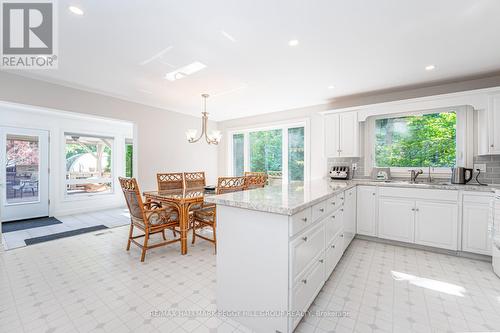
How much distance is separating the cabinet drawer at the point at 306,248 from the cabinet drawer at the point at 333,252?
0.21 metres

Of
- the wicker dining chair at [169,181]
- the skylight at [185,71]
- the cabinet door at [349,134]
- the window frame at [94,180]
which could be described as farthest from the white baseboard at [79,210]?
the cabinet door at [349,134]

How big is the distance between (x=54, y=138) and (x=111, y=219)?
2.29m

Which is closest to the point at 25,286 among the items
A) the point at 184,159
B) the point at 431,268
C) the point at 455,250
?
the point at 184,159

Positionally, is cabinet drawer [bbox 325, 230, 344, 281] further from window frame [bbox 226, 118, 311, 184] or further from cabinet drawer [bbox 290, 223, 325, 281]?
window frame [bbox 226, 118, 311, 184]

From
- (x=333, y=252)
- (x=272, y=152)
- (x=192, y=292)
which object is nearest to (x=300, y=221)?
(x=333, y=252)

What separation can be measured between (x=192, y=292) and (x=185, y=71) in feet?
8.70

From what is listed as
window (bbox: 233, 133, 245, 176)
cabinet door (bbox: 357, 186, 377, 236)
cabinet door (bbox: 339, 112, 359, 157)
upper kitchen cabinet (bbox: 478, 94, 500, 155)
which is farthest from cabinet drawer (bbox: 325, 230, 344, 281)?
window (bbox: 233, 133, 245, 176)

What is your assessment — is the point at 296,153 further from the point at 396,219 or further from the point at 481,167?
the point at 481,167

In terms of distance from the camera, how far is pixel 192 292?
2043 millimetres

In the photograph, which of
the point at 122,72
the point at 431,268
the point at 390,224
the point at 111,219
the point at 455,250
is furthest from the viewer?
the point at 111,219

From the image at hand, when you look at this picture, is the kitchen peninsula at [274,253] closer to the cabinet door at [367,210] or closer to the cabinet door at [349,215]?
the cabinet door at [349,215]

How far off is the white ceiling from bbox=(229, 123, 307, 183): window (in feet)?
4.78

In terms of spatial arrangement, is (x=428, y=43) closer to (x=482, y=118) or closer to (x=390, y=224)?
(x=482, y=118)

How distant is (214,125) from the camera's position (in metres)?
6.11
